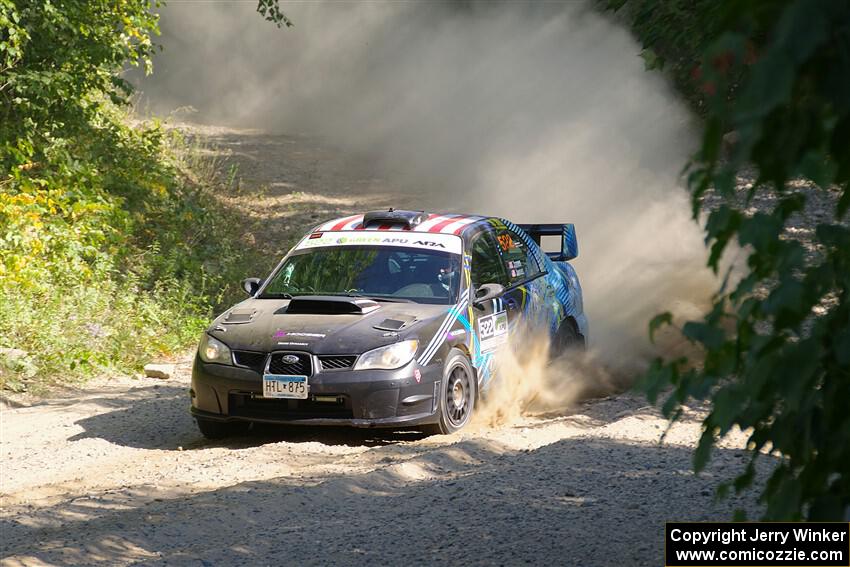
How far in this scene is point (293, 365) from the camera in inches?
309

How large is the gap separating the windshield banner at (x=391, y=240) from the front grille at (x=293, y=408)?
5.85ft

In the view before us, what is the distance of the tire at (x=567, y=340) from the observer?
9.81 m

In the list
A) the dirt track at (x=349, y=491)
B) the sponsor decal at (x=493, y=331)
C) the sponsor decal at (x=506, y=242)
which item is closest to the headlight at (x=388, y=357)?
the dirt track at (x=349, y=491)

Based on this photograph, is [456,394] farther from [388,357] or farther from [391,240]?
[391,240]

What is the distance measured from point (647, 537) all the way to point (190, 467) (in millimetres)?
3517

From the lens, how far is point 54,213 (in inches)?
525

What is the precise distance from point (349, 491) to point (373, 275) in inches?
121

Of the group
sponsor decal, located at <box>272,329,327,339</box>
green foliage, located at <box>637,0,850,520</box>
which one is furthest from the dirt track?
green foliage, located at <box>637,0,850,520</box>

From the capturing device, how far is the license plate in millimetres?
7793

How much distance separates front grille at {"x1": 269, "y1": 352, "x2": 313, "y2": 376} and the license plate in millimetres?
43

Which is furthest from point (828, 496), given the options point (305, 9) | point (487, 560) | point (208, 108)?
point (305, 9)

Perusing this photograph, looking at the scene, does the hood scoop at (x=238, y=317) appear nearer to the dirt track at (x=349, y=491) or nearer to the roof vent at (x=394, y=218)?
the dirt track at (x=349, y=491)

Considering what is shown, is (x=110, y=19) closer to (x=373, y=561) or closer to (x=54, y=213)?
(x=54, y=213)

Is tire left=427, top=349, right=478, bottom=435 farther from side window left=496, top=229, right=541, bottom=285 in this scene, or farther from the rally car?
side window left=496, top=229, right=541, bottom=285
